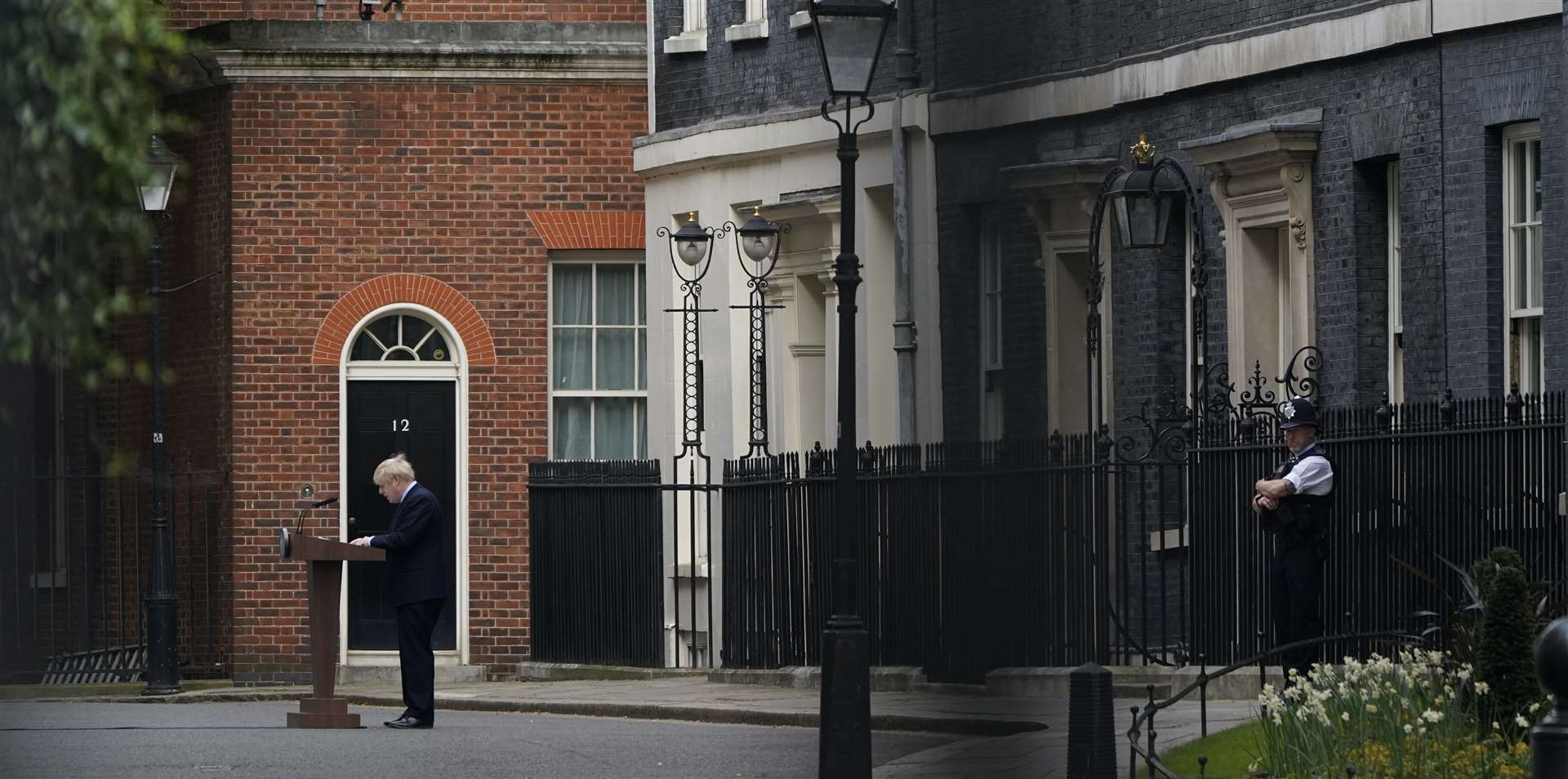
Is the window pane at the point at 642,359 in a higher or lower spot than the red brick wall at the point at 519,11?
lower

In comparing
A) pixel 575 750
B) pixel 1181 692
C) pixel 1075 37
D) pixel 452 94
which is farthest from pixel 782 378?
pixel 452 94

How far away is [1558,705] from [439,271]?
9.49 m

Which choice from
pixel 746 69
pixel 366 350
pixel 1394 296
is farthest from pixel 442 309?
pixel 746 69

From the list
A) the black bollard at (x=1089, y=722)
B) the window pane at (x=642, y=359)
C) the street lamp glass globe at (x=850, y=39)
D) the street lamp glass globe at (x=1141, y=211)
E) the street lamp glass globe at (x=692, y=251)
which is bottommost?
the black bollard at (x=1089, y=722)

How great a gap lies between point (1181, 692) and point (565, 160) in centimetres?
851

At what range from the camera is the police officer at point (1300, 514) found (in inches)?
267

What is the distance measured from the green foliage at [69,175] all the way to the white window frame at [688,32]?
9.44 meters

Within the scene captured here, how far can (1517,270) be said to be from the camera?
8.76 metres

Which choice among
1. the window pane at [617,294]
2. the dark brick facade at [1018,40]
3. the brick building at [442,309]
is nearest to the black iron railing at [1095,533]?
the dark brick facade at [1018,40]

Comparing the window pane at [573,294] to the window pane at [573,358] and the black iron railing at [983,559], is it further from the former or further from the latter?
the black iron railing at [983,559]

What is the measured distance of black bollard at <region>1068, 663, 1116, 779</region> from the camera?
808 mm

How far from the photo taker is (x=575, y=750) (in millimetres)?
7184

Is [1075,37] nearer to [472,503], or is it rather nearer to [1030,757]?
[1030,757]

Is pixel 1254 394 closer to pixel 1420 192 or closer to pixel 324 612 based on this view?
pixel 1420 192
